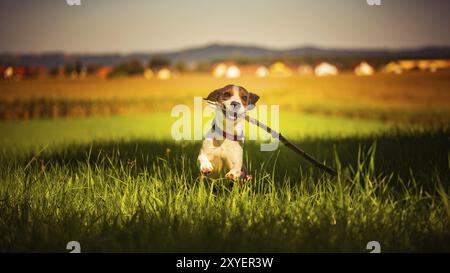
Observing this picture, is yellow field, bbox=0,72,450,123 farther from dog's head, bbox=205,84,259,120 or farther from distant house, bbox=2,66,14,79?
dog's head, bbox=205,84,259,120

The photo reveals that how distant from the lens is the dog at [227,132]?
184 inches

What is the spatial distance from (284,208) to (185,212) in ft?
3.50

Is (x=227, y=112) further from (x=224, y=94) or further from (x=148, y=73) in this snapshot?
(x=148, y=73)

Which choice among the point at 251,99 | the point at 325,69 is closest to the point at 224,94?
the point at 251,99

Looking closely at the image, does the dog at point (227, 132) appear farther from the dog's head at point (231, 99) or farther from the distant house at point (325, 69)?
the distant house at point (325, 69)

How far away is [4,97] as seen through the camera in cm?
2033

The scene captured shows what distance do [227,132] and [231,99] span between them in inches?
14.7

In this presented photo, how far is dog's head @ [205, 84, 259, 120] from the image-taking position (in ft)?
15.2

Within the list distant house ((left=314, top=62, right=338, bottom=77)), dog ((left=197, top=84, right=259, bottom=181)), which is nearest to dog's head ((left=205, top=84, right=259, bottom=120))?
dog ((left=197, top=84, right=259, bottom=181))

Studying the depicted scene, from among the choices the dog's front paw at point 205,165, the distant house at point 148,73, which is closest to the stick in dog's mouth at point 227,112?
the dog's front paw at point 205,165

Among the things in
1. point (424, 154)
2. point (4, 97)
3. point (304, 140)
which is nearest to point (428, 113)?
point (304, 140)

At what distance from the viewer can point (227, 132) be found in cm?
481
